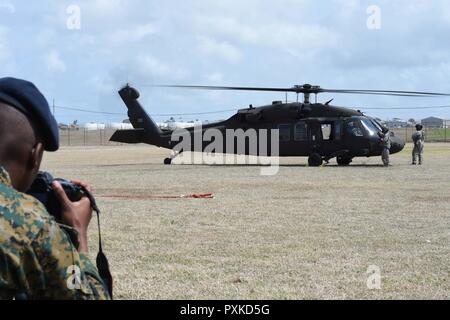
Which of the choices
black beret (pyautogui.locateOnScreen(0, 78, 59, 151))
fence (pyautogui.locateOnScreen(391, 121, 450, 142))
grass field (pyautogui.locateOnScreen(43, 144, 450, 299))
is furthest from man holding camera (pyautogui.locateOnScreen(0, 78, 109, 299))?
fence (pyautogui.locateOnScreen(391, 121, 450, 142))

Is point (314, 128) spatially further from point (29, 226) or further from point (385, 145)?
point (29, 226)

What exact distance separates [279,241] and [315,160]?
16415 mm

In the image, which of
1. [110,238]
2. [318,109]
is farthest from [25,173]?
[318,109]

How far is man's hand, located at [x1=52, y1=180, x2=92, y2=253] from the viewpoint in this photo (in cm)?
209

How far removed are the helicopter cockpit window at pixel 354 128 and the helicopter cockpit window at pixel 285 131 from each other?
2.25 metres

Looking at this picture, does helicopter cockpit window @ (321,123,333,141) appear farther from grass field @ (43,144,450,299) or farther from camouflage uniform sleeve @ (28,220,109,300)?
camouflage uniform sleeve @ (28,220,109,300)

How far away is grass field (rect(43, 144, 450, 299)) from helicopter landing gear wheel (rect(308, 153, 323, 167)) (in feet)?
28.9

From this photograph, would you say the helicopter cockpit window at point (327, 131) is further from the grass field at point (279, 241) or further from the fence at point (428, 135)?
the fence at point (428, 135)

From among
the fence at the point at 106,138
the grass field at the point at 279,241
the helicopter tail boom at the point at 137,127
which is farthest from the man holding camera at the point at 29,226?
the fence at the point at 106,138

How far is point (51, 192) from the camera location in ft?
7.07

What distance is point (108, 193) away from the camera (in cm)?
1479

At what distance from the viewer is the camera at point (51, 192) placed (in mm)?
2135

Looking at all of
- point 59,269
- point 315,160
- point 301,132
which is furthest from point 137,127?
point 59,269
